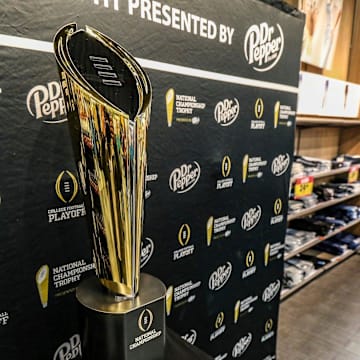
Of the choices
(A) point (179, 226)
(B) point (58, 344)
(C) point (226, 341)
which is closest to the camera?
(B) point (58, 344)

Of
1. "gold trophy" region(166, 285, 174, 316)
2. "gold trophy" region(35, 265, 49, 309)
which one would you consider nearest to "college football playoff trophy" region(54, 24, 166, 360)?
"gold trophy" region(35, 265, 49, 309)

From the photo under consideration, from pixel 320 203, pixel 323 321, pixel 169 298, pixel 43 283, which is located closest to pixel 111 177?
pixel 43 283

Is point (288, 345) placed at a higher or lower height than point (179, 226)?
lower

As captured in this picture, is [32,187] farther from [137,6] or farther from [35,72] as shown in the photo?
[137,6]

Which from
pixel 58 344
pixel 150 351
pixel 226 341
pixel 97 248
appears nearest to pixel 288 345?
pixel 226 341

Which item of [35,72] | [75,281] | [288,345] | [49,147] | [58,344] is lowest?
[288,345]

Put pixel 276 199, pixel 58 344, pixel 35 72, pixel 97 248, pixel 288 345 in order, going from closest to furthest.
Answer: pixel 97 248 < pixel 35 72 < pixel 58 344 < pixel 276 199 < pixel 288 345

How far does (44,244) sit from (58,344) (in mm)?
351

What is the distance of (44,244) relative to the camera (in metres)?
0.94

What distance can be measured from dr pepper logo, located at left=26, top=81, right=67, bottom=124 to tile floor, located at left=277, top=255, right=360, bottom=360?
2.15 metres

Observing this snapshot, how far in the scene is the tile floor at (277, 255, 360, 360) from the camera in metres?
2.21

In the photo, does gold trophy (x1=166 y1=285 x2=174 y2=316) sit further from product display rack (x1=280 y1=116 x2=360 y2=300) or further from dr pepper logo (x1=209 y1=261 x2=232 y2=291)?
product display rack (x1=280 y1=116 x2=360 y2=300)

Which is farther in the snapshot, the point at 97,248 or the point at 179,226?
the point at 179,226

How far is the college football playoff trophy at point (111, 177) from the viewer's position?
1.82ft
